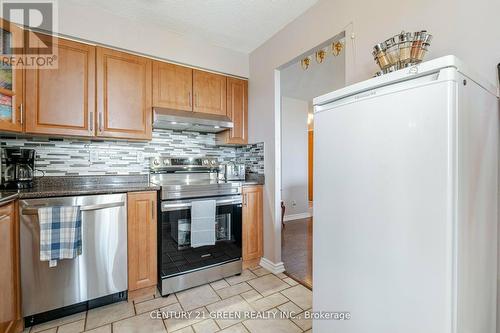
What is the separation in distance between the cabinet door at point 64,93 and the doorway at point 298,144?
7.11 feet

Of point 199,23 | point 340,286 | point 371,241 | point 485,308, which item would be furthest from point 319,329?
point 199,23

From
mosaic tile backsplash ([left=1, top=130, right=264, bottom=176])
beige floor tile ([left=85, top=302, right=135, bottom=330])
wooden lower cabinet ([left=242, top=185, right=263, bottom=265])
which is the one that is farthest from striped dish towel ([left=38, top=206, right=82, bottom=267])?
wooden lower cabinet ([left=242, top=185, right=263, bottom=265])

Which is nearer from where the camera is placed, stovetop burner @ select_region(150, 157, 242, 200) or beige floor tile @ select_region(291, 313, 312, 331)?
beige floor tile @ select_region(291, 313, 312, 331)

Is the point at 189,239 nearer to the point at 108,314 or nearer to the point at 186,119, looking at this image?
the point at 108,314

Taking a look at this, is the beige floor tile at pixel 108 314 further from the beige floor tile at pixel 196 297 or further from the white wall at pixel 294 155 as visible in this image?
the white wall at pixel 294 155

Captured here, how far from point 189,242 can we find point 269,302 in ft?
2.84

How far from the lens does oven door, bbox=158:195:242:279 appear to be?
1995mm

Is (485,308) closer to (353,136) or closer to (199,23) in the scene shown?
(353,136)

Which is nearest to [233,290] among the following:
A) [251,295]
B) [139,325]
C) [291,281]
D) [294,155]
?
[251,295]

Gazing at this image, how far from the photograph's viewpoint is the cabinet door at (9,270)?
4.45 feet

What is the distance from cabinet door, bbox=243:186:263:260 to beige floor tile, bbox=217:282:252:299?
0.36 meters

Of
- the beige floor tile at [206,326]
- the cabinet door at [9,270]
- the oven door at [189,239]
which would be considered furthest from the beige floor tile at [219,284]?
the cabinet door at [9,270]

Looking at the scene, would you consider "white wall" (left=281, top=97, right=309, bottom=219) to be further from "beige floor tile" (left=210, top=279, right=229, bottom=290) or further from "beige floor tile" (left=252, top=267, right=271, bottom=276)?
"beige floor tile" (left=210, top=279, right=229, bottom=290)

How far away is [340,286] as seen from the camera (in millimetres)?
1018
